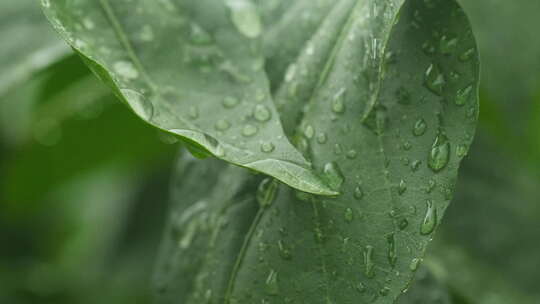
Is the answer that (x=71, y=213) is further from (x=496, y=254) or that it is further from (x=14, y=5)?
(x=496, y=254)

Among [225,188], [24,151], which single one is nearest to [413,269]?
[225,188]

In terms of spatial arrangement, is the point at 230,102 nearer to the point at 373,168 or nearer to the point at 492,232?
the point at 373,168

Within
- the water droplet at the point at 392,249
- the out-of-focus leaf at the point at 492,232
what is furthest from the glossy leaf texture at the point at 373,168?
the out-of-focus leaf at the point at 492,232

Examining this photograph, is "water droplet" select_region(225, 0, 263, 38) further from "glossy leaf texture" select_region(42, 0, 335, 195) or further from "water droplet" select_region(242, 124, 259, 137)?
"water droplet" select_region(242, 124, 259, 137)

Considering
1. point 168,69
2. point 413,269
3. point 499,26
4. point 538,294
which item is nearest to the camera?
point 413,269

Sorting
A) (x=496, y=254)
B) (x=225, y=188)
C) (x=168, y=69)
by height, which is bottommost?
(x=496, y=254)

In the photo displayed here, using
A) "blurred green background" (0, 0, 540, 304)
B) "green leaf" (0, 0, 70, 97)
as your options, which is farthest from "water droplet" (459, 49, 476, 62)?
"green leaf" (0, 0, 70, 97)

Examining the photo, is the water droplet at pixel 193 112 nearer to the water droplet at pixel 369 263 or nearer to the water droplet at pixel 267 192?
the water droplet at pixel 267 192
